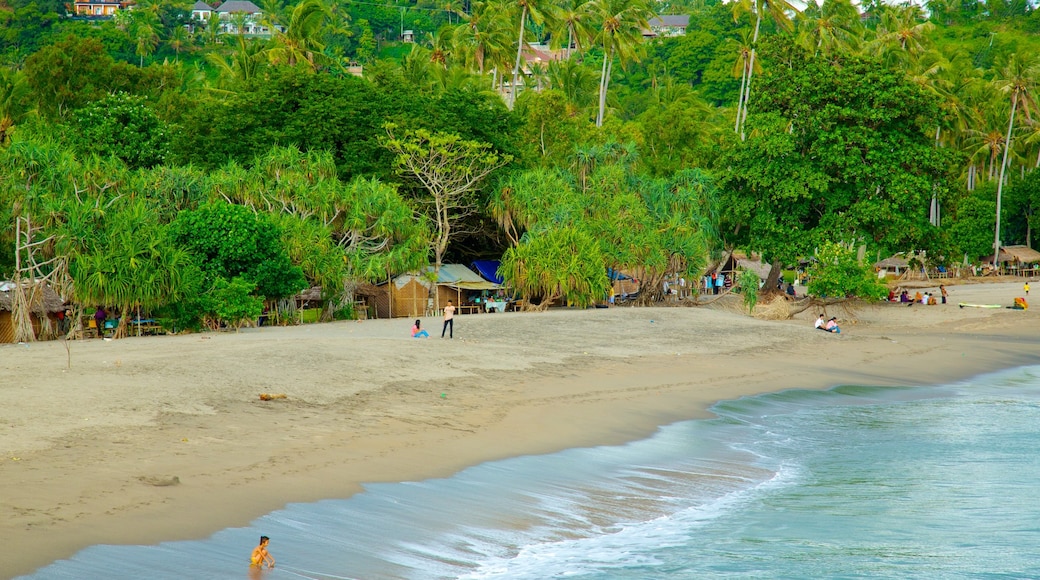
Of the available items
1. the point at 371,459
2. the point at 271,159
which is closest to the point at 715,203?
the point at 271,159

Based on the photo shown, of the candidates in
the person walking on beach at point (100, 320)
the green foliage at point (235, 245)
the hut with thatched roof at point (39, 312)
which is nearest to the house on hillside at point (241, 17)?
the green foliage at point (235, 245)

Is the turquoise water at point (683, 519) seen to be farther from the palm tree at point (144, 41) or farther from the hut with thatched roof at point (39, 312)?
the palm tree at point (144, 41)

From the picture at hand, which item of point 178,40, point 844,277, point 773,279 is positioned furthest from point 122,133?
point 178,40

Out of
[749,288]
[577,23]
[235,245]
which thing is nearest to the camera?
[235,245]

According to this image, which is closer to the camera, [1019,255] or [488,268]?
[488,268]

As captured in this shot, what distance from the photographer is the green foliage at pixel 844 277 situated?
37219 millimetres

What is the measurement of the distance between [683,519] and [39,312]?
64.5 feet

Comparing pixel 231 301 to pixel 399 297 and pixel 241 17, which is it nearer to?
pixel 399 297

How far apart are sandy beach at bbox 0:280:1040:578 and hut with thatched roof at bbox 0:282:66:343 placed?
116 inches

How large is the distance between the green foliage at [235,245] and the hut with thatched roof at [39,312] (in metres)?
3.42

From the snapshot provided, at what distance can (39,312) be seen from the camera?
2573 centimetres

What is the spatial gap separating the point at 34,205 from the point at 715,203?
2576 centimetres

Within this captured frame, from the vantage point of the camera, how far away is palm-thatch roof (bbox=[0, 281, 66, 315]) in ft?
83.9

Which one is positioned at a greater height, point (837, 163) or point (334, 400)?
point (837, 163)
